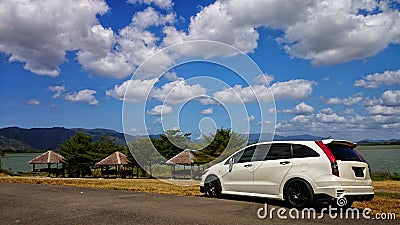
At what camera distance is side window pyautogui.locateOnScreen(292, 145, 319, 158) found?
8.72 meters

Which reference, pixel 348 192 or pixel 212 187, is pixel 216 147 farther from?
pixel 348 192

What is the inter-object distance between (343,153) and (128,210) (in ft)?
15.8

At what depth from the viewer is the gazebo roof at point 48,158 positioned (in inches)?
1821

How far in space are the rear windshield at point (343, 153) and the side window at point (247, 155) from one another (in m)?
2.20

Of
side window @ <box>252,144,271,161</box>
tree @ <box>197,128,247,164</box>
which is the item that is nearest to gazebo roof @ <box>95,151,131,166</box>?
tree @ <box>197,128,247,164</box>

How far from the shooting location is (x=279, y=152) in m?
9.49

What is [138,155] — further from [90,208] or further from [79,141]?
[90,208]

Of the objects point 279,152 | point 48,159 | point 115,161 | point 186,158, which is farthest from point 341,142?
point 48,159

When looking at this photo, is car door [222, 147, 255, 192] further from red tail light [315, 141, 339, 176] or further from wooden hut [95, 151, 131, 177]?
wooden hut [95, 151, 131, 177]

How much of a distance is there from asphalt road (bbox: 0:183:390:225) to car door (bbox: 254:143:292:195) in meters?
0.40

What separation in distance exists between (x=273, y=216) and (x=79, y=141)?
47.6 metres

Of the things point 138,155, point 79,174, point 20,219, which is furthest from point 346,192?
point 79,174

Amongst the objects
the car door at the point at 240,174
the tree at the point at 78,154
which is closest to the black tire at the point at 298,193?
the car door at the point at 240,174

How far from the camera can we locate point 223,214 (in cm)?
782
